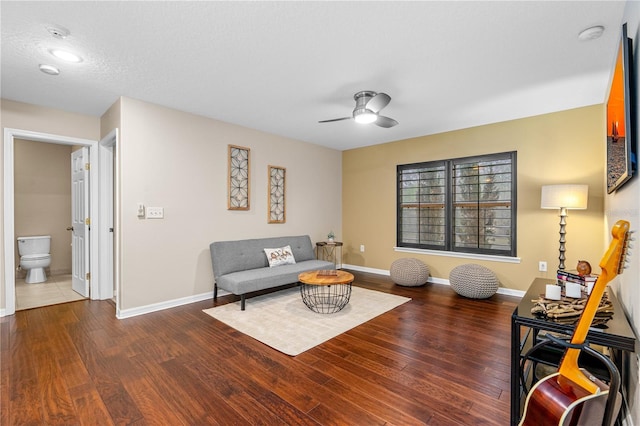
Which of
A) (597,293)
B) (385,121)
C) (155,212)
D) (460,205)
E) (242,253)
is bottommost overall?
(242,253)

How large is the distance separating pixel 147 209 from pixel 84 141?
4.63 ft

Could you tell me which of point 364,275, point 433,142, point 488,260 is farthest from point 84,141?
point 488,260

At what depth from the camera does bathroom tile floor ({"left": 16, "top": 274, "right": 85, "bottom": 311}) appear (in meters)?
3.79

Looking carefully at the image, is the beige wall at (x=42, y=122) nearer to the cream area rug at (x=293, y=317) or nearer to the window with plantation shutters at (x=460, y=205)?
the cream area rug at (x=293, y=317)

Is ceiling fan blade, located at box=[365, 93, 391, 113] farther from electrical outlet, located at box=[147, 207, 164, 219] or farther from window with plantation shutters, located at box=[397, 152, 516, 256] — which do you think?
electrical outlet, located at box=[147, 207, 164, 219]

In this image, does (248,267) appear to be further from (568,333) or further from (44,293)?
(568,333)

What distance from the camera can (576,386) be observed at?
1188 mm

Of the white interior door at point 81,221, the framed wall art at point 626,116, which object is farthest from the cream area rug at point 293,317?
the framed wall art at point 626,116

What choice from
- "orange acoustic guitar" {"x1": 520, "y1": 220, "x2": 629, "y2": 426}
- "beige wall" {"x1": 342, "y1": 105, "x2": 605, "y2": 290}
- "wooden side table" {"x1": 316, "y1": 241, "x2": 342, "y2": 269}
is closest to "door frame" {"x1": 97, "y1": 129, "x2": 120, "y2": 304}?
"wooden side table" {"x1": 316, "y1": 241, "x2": 342, "y2": 269}

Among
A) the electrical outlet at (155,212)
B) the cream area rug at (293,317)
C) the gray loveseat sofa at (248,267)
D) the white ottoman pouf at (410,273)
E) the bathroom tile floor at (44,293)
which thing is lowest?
the cream area rug at (293,317)

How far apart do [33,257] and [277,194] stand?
3992mm

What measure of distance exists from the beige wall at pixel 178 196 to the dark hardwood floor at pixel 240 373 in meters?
0.60

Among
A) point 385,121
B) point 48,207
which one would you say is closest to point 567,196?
point 385,121

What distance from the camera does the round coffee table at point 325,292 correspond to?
3.34 meters
